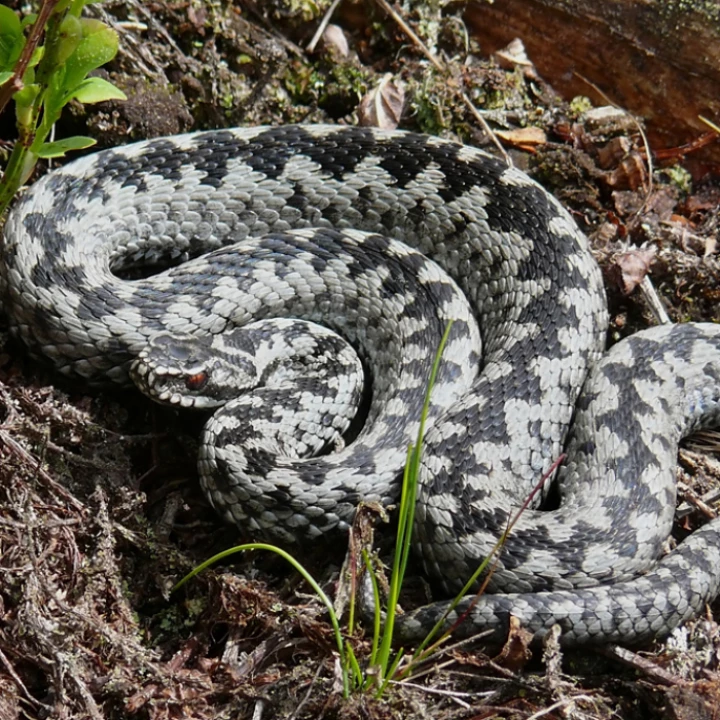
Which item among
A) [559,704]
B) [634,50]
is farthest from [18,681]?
[634,50]

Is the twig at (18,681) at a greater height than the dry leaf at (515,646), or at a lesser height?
lesser

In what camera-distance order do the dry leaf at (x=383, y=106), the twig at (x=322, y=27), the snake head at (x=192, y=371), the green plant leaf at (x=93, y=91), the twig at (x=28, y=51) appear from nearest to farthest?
the twig at (x=28, y=51) → the green plant leaf at (x=93, y=91) → the snake head at (x=192, y=371) → the dry leaf at (x=383, y=106) → the twig at (x=322, y=27)

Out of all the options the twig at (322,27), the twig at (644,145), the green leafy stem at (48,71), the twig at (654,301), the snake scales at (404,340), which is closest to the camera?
the green leafy stem at (48,71)

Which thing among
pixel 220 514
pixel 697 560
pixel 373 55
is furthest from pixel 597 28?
pixel 220 514

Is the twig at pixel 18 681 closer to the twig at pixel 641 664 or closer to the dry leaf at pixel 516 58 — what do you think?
the twig at pixel 641 664

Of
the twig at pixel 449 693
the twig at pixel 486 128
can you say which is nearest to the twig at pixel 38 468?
the twig at pixel 449 693

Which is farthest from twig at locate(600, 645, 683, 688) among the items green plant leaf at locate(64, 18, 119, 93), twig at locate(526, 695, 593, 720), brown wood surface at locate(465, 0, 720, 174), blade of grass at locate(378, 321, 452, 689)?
brown wood surface at locate(465, 0, 720, 174)

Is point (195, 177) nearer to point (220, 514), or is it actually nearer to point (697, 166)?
point (220, 514)

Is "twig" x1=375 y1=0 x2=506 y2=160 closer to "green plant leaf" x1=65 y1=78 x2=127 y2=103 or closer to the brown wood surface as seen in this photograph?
the brown wood surface
